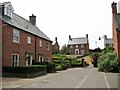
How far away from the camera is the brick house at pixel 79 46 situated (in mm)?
102875

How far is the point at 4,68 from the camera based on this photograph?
1024 inches

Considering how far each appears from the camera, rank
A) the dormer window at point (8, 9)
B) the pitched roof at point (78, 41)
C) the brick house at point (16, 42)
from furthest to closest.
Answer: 1. the pitched roof at point (78, 41)
2. the dormer window at point (8, 9)
3. the brick house at point (16, 42)

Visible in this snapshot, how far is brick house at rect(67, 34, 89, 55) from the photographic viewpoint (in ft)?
338

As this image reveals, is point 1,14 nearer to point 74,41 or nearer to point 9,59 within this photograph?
point 9,59

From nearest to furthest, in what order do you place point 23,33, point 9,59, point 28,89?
point 28,89, point 9,59, point 23,33

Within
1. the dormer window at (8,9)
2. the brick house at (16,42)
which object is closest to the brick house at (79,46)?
the brick house at (16,42)

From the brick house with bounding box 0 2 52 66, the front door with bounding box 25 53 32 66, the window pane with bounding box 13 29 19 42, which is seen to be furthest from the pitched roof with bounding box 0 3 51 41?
the front door with bounding box 25 53 32 66

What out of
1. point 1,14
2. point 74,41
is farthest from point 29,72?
point 74,41

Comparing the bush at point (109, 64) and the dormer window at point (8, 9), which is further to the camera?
the bush at point (109, 64)

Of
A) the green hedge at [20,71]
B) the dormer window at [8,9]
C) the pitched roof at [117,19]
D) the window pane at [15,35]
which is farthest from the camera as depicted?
the pitched roof at [117,19]

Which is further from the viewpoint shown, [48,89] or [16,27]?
[16,27]

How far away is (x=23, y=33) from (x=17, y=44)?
2.53m

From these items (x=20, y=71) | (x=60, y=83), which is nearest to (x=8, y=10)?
(x=20, y=71)

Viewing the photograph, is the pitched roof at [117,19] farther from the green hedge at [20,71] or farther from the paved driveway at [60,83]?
the green hedge at [20,71]
